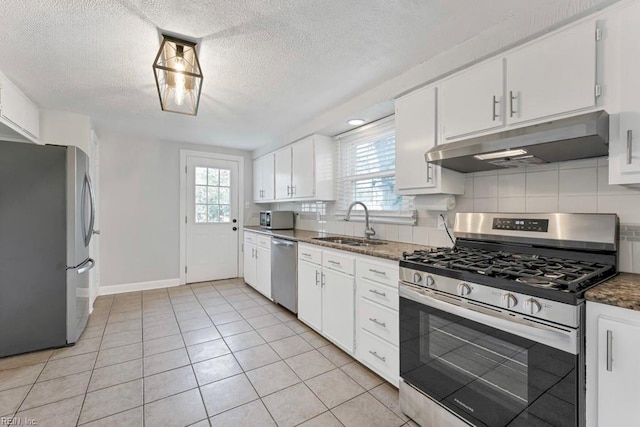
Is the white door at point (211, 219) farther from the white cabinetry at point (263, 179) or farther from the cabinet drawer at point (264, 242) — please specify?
the cabinet drawer at point (264, 242)

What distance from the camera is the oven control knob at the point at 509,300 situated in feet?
3.95

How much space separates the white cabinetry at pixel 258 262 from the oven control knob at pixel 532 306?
2843 mm

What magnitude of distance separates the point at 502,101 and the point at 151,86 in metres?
2.70

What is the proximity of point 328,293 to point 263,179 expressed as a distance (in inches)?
105

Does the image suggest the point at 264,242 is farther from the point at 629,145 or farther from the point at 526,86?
the point at 629,145

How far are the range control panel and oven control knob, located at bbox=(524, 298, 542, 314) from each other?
709 mm

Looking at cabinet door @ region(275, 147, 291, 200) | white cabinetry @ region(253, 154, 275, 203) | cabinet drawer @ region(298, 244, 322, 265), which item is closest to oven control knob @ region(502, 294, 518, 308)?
cabinet drawer @ region(298, 244, 322, 265)

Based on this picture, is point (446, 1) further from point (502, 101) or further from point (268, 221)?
point (268, 221)

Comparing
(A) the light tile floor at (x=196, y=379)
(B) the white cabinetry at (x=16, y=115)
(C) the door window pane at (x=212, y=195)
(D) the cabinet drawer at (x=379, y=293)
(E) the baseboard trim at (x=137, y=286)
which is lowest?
(A) the light tile floor at (x=196, y=379)

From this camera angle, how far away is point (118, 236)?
410cm

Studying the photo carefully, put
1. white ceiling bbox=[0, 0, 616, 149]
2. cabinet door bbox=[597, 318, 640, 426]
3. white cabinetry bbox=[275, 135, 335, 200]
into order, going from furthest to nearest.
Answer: white cabinetry bbox=[275, 135, 335, 200]
white ceiling bbox=[0, 0, 616, 149]
cabinet door bbox=[597, 318, 640, 426]

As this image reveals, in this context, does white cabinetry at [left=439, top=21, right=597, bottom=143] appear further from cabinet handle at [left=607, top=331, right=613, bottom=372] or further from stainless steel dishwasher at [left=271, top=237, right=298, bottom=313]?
stainless steel dishwasher at [left=271, top=237, right=298, bottom=313]

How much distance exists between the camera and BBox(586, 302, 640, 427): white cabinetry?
987 millimetres

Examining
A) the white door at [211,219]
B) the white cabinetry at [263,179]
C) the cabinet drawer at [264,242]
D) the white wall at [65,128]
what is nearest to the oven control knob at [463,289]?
the cabinet drawer at [264,242]
